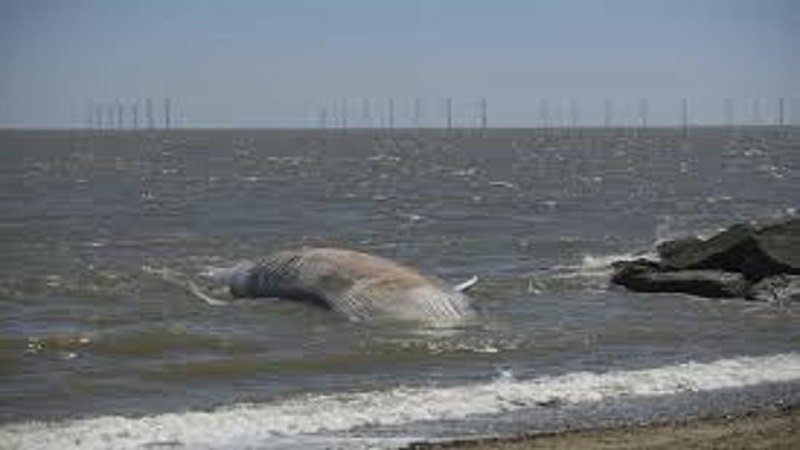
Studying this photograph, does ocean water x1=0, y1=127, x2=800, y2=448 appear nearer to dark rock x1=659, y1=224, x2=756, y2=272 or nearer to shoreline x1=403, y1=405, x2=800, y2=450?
shoreline x1=403, y1=405, x2=800, y2=450

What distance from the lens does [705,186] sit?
72.6 meters

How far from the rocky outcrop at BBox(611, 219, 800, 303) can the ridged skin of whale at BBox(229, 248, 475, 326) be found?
4.84m

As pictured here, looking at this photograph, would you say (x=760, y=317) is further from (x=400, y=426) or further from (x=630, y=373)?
(x=400, y=426)

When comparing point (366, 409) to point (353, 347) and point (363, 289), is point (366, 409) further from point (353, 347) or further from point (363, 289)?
point (363, 289)

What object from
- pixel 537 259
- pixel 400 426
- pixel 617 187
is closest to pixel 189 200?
pixel 617 187

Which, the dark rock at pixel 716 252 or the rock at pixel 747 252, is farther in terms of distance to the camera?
the dark rock at pixel 716 252

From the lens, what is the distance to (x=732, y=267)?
23.9 meters

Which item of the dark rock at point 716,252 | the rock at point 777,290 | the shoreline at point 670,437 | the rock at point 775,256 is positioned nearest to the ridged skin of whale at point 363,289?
the rock at point 777,290

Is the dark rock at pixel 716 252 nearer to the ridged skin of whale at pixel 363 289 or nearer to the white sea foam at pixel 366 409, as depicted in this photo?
the ridged skin of whale at pixel 363 289

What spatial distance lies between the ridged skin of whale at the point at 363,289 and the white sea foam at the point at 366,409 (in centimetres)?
355

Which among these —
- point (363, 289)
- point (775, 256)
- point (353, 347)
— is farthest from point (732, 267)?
point (353, 347)

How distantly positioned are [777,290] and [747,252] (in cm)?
156

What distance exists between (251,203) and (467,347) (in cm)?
4058

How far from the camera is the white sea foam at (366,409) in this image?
462 inches
